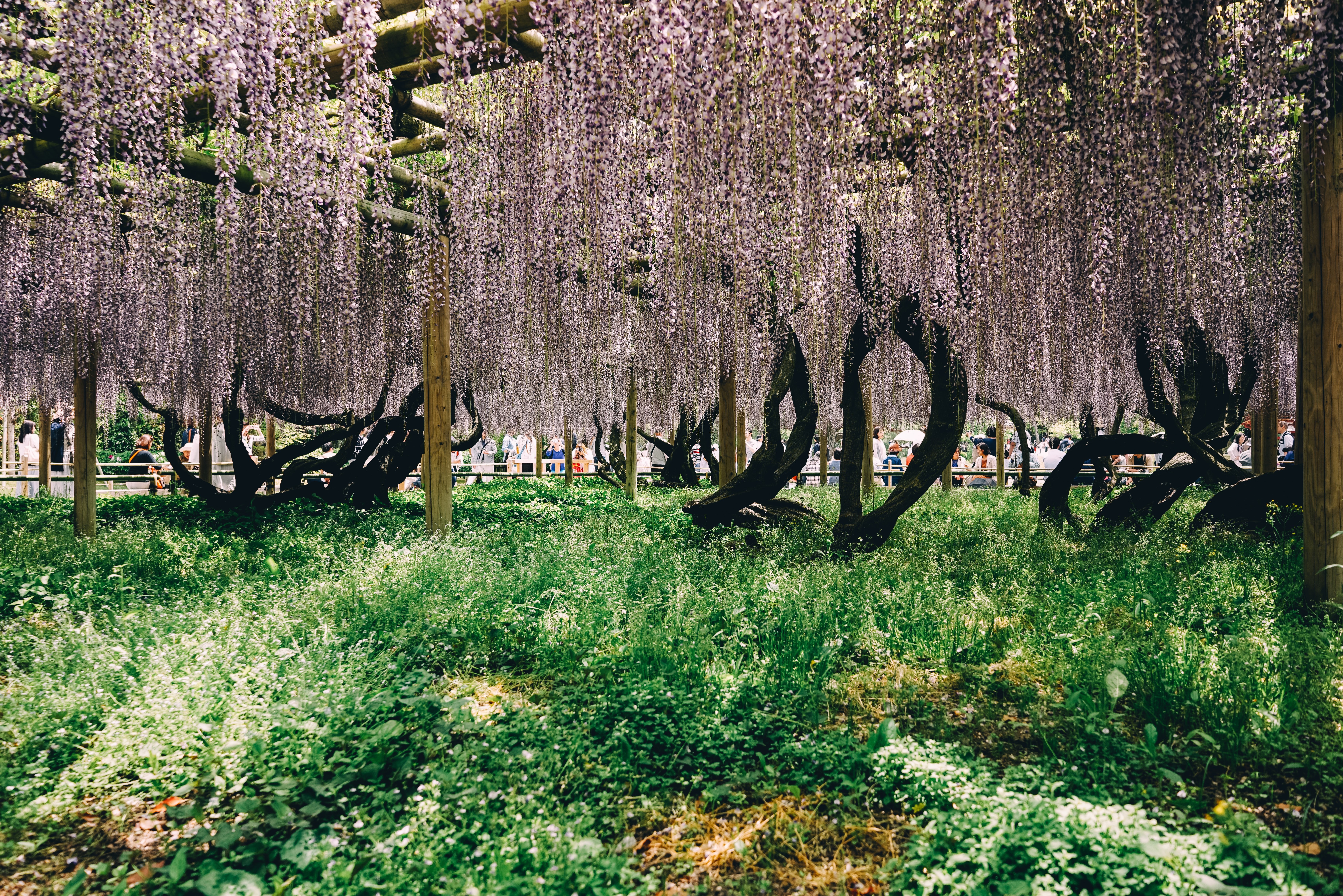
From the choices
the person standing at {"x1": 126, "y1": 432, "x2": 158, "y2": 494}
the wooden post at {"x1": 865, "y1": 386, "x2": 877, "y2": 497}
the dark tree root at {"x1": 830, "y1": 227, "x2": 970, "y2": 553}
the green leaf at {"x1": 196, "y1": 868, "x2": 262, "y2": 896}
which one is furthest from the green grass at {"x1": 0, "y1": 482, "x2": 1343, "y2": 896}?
the person standing at {"x1": 126, "y1": 432, "x2": 158, "y2": 494}

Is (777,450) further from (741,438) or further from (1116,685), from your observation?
(741,438)

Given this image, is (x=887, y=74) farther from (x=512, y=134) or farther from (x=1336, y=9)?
(x=512, y=134)

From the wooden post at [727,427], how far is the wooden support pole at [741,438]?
9.95ft

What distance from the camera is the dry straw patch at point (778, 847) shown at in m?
2.01

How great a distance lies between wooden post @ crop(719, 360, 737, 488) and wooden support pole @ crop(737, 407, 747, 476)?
9.95ft

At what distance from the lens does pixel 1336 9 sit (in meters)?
3.12

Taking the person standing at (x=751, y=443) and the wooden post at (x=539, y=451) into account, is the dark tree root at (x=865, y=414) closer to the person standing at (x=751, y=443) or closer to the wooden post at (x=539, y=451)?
the wooden post at (x=539, y=451)

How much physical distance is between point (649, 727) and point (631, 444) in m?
9.37

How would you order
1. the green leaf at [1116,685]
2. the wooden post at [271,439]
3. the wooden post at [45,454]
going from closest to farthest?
the green leaf at [1116,685] → the wooden post at [45,454] → the wooden post at [271,439]

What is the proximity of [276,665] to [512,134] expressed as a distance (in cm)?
312

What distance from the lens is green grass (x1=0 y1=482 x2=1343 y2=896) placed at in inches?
79.6

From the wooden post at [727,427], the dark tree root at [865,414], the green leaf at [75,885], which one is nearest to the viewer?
the green leaf at [75,885]

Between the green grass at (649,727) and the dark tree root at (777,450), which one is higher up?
the dark tree root at (777,450)

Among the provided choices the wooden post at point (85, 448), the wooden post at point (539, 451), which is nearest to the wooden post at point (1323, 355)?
the wooden post at point (85, 448)
